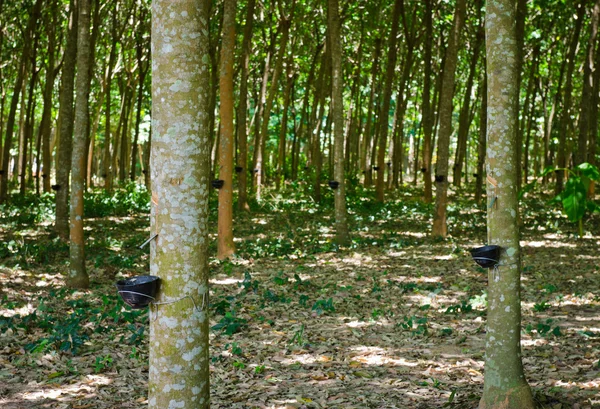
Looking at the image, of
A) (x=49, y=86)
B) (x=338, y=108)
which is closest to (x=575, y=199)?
(x=338, y=108)

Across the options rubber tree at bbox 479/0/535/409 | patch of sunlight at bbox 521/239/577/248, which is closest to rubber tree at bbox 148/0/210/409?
rubber tree at bbox 479/0/535/409

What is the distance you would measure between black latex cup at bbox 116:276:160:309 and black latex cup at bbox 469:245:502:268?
2.05 metres

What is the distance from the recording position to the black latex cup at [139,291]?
3043mm

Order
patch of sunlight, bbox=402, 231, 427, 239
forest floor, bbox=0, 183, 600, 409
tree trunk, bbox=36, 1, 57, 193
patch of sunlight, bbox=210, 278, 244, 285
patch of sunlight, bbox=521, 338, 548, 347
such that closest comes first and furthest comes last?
forest floor, bbox=0, 183, 600, 409
patch of sunlight, bbox=521, 338, 548, 347
patch of sunlight, bbox=210, 278, 244, 285
patch of sunlight, bbox=402, 231, 427, 239
tree trunk, bbox=36, 1, 57, 193

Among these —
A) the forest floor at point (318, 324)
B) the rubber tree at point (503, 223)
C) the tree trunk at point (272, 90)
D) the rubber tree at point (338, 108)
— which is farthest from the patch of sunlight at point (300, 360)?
the tree trunk at point (272, 90)

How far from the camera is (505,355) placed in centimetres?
390

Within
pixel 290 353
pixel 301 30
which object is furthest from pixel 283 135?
pixel 290 353

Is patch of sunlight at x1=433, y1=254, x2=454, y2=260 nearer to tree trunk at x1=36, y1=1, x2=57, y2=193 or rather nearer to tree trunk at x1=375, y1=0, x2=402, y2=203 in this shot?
tree trunk at x1=375, y1=0, x2=402, y2=203

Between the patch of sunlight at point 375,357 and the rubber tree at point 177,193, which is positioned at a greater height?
the rubber tree at point 177,193

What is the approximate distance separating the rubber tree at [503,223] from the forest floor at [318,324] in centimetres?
37

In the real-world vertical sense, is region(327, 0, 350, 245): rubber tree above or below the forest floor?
above

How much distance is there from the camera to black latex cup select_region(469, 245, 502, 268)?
3.81 metres

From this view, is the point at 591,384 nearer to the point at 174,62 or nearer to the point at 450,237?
the point at 174,62

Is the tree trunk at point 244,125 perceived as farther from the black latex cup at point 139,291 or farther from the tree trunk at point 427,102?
the black latex cup at point 139,291
